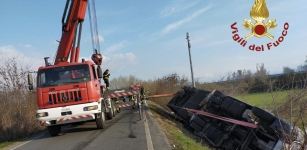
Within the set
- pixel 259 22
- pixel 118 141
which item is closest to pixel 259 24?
pixel 259 22

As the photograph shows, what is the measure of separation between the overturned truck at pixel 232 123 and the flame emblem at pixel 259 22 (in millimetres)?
2551

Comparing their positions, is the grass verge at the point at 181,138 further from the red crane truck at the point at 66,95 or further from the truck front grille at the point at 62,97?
the truck front grille at the point at 62,97

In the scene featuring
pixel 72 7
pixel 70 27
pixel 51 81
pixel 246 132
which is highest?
pixel 72 7

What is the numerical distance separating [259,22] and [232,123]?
3.81m

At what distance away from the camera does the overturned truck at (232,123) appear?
737 centimetres

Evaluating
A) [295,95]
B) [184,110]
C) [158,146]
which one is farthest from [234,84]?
[295,95]

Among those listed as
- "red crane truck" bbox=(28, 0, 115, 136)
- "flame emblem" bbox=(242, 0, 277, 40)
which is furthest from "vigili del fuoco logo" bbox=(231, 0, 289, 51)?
"red crane truck" bbox=(28, 0, 115, 136)

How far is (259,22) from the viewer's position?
9.25m

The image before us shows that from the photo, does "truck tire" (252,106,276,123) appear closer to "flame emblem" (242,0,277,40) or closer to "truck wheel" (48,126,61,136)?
"flame emblem" (242,0,277,40)

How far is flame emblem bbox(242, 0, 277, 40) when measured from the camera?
29.0ft

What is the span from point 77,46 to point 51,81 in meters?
3.48

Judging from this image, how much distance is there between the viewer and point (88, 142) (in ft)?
25.7

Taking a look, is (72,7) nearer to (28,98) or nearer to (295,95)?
(28,98)

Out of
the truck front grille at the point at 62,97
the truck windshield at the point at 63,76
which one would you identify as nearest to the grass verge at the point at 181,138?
the truck front grille at the point at 62,97
